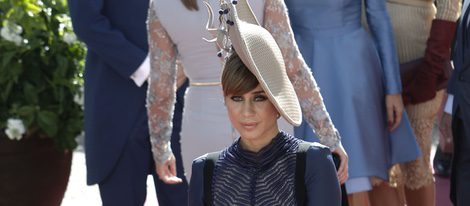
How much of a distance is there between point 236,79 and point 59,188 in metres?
3.41

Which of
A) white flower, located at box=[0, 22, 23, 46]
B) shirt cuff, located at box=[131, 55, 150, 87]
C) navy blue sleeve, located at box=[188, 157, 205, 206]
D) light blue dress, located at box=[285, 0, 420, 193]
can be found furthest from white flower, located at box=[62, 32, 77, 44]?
navy blue sleeve, located at box=[188, 157, 205, 206]

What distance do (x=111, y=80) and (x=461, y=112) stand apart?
5.26 ft

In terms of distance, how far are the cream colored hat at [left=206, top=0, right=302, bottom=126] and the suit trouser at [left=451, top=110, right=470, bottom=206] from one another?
2066 mm

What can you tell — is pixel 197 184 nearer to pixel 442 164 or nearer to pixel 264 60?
pixel 264 60

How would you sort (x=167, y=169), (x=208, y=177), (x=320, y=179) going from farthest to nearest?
(x=167, y=169) → (x=208, y=177) → (x=320, y=179)

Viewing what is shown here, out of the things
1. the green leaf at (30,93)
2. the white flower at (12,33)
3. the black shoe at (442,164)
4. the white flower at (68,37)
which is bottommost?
the black shoe at (442,164)

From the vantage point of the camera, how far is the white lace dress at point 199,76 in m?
3.69

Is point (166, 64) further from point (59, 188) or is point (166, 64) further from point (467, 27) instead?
point (59, 188)

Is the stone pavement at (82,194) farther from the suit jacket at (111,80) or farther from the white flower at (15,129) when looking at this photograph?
the suit jacket at (111,80)

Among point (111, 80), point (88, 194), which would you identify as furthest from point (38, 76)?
point (88, 194)

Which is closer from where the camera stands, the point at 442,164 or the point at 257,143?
the point at 257,143

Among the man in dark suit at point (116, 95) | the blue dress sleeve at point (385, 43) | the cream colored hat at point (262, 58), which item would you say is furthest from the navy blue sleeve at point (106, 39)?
the cream colored hat at point (262, 58)

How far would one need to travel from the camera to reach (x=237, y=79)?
9.42 ft

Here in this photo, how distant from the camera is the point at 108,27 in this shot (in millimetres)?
4965
